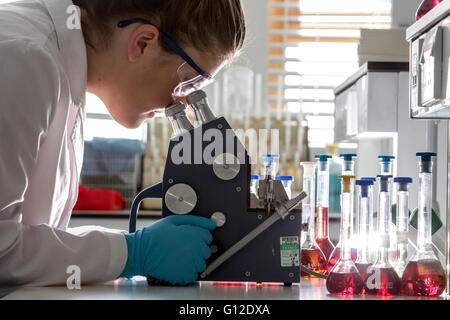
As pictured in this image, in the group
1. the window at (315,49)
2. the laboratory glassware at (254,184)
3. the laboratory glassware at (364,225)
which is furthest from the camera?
the window at (315,49)

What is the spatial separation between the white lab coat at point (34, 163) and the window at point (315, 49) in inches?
121

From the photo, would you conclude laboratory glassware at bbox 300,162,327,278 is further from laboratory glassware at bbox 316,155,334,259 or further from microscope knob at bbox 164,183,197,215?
microscope knob at bbox 164,183,197,215

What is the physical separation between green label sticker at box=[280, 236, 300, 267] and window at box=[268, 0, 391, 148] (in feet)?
10.1

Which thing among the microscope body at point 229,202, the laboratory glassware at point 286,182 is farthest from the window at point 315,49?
the microscope body at point 229,202

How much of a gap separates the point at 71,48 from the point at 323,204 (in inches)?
25.2

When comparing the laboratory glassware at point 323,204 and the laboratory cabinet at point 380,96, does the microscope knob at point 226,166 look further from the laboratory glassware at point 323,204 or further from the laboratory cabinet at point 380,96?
the laboratory cabinet at point 380,96

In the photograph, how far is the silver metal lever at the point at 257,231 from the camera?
3.61 feet

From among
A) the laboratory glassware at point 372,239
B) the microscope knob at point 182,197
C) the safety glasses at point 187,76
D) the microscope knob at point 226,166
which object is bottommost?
the laboratory glassware at point 372,239

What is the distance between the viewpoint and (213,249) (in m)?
1.13

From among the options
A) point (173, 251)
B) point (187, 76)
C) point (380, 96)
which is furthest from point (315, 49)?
point (173, 251)

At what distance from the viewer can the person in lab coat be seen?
3.50 ft

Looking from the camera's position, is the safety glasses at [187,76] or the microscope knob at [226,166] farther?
the safety glasses at [187,76]

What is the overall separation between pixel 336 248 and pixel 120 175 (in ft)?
8.92
